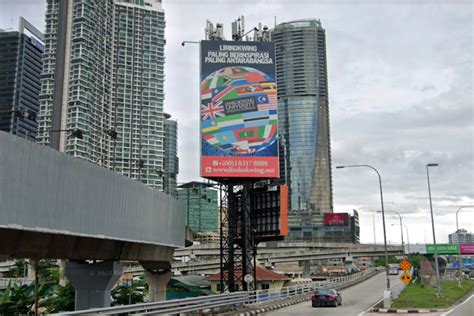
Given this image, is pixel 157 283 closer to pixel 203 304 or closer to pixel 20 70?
pixel 203 304

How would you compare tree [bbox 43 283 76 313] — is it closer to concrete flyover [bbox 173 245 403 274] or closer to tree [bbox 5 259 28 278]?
tree [bbox 5 259 28 278]

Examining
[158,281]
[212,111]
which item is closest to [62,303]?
[158,281]

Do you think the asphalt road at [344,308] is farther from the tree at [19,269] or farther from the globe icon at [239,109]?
the tree at [19,269]

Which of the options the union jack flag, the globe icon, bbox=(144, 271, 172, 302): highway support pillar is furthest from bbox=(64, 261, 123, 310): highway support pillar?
the union jack flag

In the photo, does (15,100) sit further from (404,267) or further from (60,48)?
(404,267)

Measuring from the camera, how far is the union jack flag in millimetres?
42344

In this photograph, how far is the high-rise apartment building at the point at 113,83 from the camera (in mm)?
89500

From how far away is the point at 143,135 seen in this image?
382 ft

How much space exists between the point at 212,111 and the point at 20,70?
6864 centimetres

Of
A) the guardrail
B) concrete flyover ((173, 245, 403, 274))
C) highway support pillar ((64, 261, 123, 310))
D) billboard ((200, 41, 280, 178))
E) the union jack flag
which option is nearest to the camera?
the guardrail

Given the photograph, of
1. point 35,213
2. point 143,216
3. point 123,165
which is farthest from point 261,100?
point 123,165

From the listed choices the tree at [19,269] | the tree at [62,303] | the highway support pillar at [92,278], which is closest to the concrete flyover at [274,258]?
the tree at [19,269]

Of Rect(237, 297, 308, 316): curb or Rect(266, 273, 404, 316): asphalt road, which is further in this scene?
Rect(266, 273, 404, 316): asphalt road

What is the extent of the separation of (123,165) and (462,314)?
88668mm
